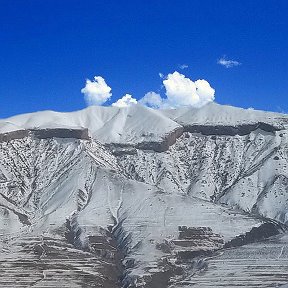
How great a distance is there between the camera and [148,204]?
14675 cm

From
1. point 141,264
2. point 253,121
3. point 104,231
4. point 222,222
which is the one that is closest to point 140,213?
point 104,231

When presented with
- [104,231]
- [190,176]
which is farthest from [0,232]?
[190,176]

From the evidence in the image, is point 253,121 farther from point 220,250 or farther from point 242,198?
point 220,250

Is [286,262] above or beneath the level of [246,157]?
beneath

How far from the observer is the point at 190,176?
175500mm

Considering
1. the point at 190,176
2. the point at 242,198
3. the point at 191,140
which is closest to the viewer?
the point at 242,198

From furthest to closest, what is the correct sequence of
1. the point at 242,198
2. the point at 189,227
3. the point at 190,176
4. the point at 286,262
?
the point at 190,176 → the point at 242,198 → the point at 189,227 → the point at 286,262

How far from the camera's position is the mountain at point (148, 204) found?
113188 mm

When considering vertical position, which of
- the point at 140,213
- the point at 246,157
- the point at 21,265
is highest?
the point at 246,157

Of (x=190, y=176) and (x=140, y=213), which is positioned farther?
(x=190, y=176)

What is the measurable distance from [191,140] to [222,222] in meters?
56.2

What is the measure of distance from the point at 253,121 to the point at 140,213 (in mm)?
60895

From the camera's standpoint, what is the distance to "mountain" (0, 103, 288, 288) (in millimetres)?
113188

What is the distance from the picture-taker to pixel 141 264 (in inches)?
4513
